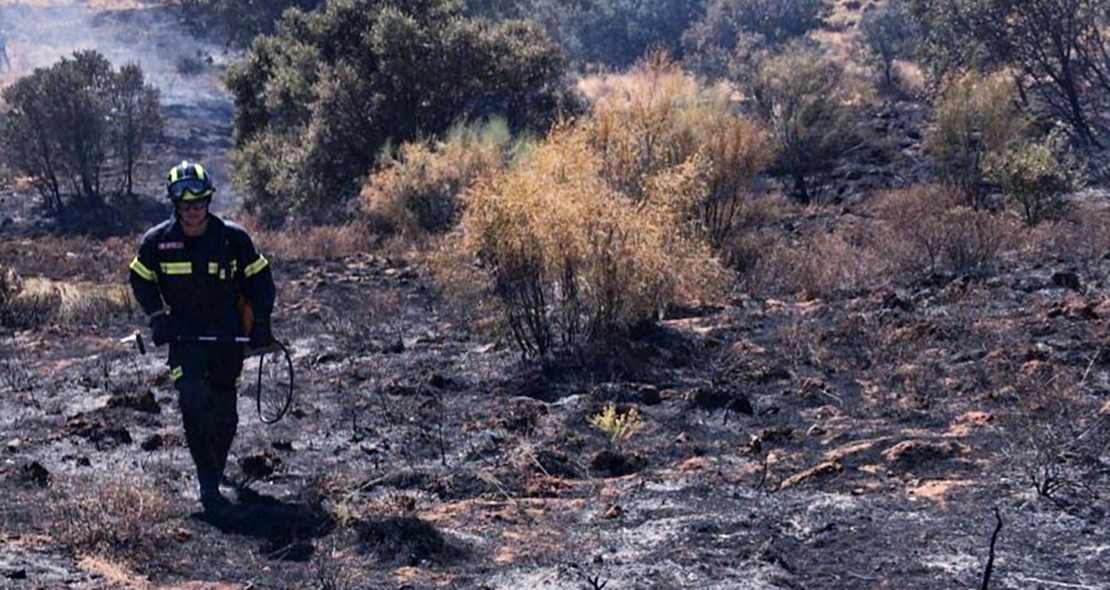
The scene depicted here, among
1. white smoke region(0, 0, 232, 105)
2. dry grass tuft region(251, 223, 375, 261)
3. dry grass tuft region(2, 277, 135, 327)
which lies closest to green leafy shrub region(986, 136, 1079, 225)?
dry grass tuft region(251, 223, 375, 261)

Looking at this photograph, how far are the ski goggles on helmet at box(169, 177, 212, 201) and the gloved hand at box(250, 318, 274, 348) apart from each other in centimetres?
68

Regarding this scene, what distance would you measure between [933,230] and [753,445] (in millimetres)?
7178

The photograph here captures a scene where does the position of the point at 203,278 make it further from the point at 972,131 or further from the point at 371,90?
the point at 371,90

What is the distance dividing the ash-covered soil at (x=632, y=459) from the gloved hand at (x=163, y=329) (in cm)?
73

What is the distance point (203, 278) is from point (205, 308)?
0.15 meters

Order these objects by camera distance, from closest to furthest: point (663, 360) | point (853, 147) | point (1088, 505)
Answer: point (1088, 505), point (663, 360), point (853, 147)

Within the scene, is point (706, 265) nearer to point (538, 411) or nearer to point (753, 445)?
point (538, 411)

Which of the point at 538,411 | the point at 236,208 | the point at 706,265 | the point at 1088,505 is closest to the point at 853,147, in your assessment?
the point at 236,208

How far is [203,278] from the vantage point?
21.5 ft

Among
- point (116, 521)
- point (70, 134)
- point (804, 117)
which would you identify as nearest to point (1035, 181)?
point (804, 117)

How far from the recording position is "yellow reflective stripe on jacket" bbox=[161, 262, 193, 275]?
6488mm

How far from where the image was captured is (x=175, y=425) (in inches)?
352

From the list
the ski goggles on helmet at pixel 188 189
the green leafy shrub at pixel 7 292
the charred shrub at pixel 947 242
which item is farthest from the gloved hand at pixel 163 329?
the green leafy shrub at pixel 7 292

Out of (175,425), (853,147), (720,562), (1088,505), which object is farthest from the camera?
(853,147)
